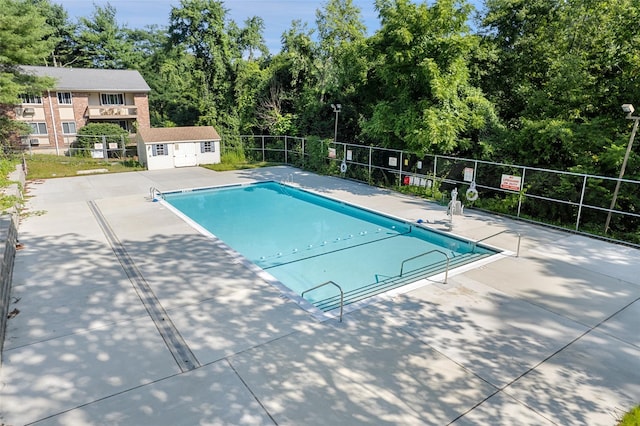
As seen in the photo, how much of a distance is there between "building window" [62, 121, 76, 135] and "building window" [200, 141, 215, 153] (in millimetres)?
12057

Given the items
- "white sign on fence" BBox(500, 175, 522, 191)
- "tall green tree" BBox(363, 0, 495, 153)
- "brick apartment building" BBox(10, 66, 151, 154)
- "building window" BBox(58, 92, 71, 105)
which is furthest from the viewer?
"building window" BBox(58, 92, 71, 105)

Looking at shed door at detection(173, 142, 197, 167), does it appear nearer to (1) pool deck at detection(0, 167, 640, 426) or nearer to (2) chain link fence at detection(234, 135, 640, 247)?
(2) chain link fence at detection(234, 135, 640, 247)

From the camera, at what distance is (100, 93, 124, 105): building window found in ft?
87.4

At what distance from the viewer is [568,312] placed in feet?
18.3

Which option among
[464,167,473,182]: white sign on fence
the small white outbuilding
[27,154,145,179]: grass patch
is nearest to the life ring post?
[464,167,473,182]: white sign on fence

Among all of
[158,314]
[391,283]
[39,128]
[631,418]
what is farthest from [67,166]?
[631,418]

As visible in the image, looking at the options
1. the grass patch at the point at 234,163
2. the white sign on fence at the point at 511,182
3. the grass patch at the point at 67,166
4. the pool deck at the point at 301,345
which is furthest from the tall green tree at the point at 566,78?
the grass patch at the point at 67,166

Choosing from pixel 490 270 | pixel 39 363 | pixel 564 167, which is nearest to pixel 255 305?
pixel 39 363

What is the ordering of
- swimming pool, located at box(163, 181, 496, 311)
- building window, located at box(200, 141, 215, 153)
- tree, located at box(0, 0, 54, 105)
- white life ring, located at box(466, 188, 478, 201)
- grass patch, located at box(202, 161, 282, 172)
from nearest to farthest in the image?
swimming pool, located at box(163, 181, 496, 311), white life ring, located at box(466, 188, 478, 201), tree, located at box(0, 0, 54, 105), grass patch, located at box(202, 161, 282, 172), building window, located at box(200, 141, 215, 153)

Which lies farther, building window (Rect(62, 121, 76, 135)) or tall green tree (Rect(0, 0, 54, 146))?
building window (Rect(62, 121, 76, 135))

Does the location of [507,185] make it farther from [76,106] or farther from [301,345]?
[76,106]

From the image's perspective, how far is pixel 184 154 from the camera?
768 inches

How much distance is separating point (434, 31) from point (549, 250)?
299 inches

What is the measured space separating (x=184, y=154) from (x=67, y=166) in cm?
553
